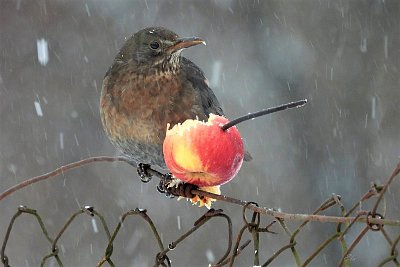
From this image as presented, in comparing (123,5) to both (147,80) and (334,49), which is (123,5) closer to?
(334,49)

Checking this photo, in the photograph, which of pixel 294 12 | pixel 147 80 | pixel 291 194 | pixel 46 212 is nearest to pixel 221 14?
pixel 294 12

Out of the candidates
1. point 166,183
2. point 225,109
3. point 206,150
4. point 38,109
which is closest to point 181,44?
point 166,183

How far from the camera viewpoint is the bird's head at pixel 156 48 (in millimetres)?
2795

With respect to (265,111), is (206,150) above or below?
above

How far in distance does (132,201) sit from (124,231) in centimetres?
29

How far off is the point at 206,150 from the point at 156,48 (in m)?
1.13

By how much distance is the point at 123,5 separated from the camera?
273 inches

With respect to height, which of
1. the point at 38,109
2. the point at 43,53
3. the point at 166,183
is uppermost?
the point at 43,53

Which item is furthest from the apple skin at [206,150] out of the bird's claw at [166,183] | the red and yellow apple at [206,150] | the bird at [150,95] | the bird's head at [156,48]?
the bird's head at [156,48]

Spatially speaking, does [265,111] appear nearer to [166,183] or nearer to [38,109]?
[166,183]

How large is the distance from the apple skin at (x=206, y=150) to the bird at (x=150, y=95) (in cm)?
72

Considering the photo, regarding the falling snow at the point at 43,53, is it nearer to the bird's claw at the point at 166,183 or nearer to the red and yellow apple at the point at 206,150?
the bird's claw at the point at 166,183

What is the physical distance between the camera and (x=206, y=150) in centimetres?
176

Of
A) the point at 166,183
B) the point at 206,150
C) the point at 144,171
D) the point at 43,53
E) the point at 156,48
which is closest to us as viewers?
the point at 206,150
